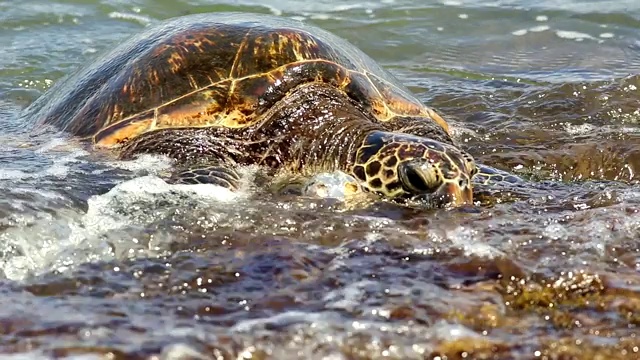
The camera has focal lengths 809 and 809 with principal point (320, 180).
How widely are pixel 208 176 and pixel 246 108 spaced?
0.78 meters

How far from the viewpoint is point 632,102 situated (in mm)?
6441

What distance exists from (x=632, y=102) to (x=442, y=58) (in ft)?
8.91

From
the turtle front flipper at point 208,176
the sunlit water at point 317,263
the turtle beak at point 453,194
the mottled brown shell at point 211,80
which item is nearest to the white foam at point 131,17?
the sunlit water at point 317,263

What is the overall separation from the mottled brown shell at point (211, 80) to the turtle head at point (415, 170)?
2.59 ft

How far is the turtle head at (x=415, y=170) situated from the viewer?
4.02m

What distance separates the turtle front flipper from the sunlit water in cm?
12

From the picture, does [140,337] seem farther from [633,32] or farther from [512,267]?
[633,32]

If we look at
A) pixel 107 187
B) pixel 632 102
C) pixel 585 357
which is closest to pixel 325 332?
pixel 585 357

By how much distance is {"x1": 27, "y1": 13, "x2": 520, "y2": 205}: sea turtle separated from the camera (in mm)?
4684

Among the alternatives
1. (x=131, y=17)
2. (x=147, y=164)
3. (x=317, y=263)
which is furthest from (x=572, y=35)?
(x=317, y=263)

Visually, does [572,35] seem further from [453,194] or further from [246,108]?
[453,194]

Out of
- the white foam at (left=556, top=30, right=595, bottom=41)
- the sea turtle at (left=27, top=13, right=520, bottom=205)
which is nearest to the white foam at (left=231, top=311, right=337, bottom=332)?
the sea turtle at (left=27, top=13, right=520, bottom=205)

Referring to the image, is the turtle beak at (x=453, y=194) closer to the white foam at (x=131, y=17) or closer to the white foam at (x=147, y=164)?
the white foam at (x=147, y=164)

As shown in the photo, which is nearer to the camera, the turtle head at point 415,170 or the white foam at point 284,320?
the white foam at point 284,320
